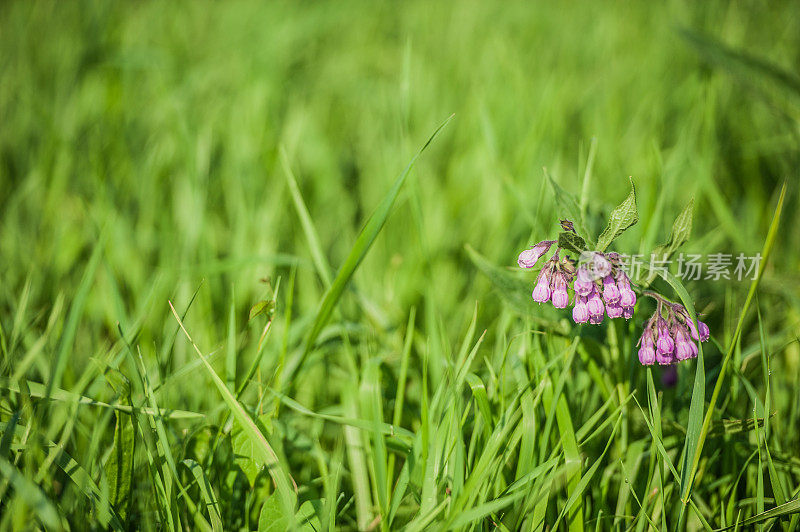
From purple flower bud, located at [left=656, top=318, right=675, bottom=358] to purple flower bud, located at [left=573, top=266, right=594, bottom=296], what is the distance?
16cm

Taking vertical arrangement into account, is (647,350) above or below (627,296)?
below

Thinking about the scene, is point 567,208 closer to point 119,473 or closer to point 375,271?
point 375,271

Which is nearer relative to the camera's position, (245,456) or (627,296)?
(627,296)

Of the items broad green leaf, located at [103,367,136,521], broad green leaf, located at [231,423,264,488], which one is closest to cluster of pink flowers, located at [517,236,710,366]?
broad green leaf, located at [231,423,264,488]

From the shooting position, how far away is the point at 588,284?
827mm

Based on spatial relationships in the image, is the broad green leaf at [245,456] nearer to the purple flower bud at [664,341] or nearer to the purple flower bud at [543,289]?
the purple flower bud at [543,289]

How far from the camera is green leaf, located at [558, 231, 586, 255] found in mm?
840

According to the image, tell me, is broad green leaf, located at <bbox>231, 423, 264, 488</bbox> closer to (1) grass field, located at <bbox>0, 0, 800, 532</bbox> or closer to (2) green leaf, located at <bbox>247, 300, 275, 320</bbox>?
(1) grass field, located at <bbox>0, 0, 800, 532</bbox>

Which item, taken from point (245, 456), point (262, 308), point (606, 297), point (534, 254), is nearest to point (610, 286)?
point (606, 297)

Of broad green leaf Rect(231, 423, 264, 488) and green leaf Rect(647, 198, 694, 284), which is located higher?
green leaf Rect(647, 198, 694, 284)

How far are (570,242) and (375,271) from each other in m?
0.94

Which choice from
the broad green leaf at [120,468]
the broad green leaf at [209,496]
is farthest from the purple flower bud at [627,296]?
the broad green leaf at [120,468]

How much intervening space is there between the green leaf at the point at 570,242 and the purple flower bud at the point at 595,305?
84 mm

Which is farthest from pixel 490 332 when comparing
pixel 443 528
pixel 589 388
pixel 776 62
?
pixel 776 62
